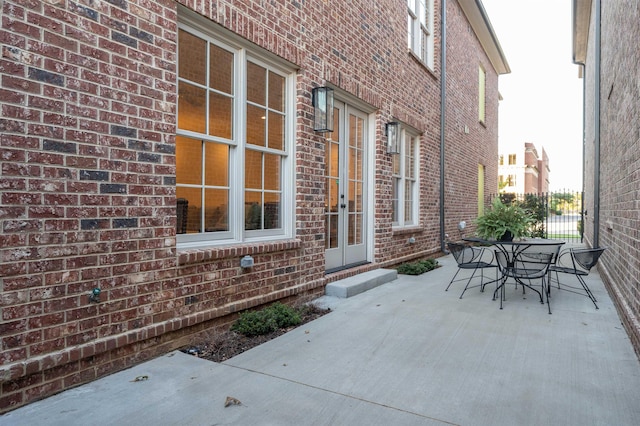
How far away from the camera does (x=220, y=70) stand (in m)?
3.82

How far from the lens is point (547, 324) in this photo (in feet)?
13.4

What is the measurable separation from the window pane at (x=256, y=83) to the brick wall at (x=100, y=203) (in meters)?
0.26

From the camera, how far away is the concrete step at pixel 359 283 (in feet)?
16.7

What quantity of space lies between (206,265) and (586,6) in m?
10.3

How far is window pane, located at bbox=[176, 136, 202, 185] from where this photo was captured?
3410mm

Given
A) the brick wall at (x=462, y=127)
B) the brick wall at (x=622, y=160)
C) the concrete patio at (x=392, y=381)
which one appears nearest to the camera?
the concrete patio at (x=392, y=381)

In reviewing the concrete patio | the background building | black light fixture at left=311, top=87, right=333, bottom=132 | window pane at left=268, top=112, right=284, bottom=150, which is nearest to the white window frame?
black light fixture at left=311, top=87, right=333, bottom=132

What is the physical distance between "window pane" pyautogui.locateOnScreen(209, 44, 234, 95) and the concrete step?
264 cm

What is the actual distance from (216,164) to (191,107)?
54 centimetres

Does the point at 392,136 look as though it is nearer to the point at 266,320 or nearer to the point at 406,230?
the point at 406,230

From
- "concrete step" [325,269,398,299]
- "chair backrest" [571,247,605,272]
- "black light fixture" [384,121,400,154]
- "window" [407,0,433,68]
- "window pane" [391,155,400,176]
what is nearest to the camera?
"chair backrest" [571,247,605,272]

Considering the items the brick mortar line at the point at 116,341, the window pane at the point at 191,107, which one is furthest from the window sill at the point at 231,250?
the window pane at the point at 191,107

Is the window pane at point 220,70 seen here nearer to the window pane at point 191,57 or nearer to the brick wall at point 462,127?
the window pane at point 191,57

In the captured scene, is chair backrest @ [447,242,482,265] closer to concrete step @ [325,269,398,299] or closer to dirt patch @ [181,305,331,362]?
concrete step @ [325,269,398,299]
